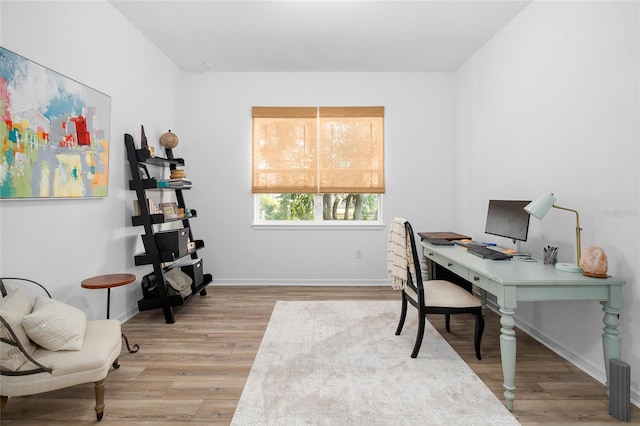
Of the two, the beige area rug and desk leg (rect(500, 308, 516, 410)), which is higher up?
desk leg (rect(500, 308, 516, 410))

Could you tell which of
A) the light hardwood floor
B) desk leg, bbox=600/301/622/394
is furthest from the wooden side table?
desk leg, bbox=600/301/622/394

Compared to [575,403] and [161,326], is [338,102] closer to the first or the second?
[161,326]

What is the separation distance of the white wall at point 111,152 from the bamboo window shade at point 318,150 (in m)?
1.31

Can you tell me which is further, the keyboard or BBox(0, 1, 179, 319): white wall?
the keyboard

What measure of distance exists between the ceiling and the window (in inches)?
23.2

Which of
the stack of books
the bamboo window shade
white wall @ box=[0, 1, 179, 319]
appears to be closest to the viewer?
white wall @ box=[0, 1, 179, 319]

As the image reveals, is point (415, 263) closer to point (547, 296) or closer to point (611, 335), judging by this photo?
point (547, 296)

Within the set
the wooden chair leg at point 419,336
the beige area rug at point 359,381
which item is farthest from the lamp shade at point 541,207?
the beige area rug at point 359,381

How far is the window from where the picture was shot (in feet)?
14.4

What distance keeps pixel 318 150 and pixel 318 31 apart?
4.81 feet

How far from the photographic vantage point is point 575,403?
189 centimetres

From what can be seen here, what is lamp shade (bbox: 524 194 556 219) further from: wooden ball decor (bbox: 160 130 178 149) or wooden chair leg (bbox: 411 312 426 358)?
wooden ball decor (bbox: 160 130 178 149)

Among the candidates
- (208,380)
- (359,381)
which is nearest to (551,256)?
(359,381)

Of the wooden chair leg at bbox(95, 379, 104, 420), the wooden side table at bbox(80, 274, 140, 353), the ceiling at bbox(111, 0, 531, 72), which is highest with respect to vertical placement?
the ceiling at bbox(111, 0, 531, 72)
